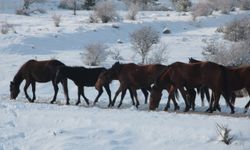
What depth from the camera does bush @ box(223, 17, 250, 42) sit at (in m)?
34.7

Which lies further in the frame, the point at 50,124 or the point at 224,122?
the point at 50,124

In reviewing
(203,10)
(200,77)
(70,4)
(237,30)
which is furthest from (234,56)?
(70,4)

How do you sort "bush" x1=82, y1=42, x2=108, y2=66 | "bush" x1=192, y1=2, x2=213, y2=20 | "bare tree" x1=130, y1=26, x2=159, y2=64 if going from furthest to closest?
"bush" x1=192, y1=2, x2=213, y2=20 → "bare tree" x1=130, y1=26, x2=159, y2=64 → "bush" x1=82, y1=42, x2=108, y2=66

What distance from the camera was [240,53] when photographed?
2688cm

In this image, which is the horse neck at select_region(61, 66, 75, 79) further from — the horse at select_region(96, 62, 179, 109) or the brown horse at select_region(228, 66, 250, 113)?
the brown horse at select_region(228, 66, 250, 113)

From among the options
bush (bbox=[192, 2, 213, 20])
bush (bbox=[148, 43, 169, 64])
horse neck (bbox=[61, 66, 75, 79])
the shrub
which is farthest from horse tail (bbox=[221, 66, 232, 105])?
bush (bbox=[192, 2, 213, 20])

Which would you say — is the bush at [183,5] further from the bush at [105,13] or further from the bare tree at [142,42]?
the bare tree at [142,42]

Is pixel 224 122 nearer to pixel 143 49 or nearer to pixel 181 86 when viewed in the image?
pixel 181 86

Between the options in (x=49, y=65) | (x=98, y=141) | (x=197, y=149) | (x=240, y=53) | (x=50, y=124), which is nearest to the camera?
(x=197, y=149)

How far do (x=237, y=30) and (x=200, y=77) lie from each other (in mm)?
20458

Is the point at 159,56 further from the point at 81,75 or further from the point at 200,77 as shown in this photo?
the point at 200,77

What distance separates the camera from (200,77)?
15547 mm

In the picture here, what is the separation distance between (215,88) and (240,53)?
470 inches

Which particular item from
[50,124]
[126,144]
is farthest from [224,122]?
[50,124]
